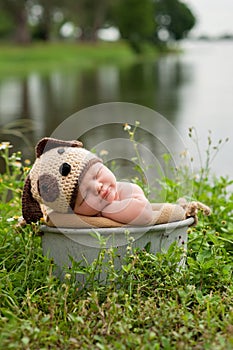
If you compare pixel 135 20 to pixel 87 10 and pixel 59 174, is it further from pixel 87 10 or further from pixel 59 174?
pixel 59 174

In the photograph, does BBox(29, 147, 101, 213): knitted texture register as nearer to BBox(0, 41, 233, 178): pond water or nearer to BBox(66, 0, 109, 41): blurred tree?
BBox(0, 41, 233, 178): pond water

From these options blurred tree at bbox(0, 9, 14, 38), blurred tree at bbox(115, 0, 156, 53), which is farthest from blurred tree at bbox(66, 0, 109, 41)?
blurred tree at bbox(0, 9, 14, 38)

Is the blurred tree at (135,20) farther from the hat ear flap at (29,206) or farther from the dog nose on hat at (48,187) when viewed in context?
the dog nose on hat at (48,187)

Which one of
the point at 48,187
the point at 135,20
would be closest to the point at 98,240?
the point at 48,187

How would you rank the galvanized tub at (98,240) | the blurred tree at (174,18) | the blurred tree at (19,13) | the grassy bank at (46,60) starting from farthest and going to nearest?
the blurred tree at (174,18), the blurred tree at (19,13), the grassy bank at (46,60), the galvanized tub at (98,240)

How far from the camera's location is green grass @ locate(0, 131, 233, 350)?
2824 millimetres

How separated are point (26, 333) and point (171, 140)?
6.19 meters

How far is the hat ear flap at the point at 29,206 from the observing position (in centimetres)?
354

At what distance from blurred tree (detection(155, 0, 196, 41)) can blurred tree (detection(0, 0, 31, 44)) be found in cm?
3798

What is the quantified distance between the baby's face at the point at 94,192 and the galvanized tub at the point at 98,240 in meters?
0.16

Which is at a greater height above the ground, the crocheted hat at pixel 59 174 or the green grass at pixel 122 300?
the crocheted hat at pixel 59 174

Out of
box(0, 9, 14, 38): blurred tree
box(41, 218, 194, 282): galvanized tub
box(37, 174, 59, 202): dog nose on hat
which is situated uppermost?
box(0, 9, 14, 38): blurred tree

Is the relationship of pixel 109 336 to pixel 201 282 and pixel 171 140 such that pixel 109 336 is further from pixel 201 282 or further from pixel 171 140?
pixel 171 140

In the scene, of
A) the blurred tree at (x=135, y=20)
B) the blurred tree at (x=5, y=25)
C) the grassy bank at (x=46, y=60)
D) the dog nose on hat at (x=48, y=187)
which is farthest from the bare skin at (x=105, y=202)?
the blurred tree at (x=135, y=20)
